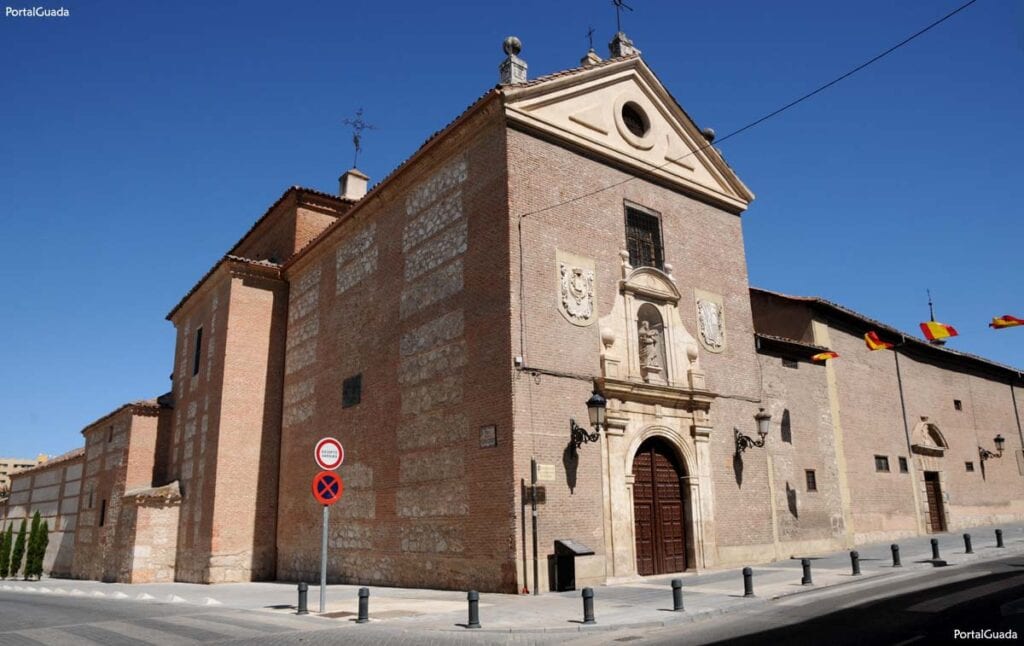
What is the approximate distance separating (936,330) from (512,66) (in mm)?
18402

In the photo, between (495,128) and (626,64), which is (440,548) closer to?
(495,128)

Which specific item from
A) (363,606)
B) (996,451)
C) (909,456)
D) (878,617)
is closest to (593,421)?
(363,606)

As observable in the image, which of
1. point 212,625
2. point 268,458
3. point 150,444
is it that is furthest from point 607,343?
point 150,444

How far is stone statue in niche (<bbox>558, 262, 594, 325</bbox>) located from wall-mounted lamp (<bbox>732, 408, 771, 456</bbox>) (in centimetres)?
530

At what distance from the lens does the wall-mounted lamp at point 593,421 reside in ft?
44.9

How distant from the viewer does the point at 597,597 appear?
12164mm

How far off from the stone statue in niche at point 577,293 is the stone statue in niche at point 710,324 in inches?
152

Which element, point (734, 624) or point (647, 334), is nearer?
point (734, 624)

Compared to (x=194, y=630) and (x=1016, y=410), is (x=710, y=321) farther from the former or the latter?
(x=1016, y=410)

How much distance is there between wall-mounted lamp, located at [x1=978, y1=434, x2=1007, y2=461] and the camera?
96.5 ft

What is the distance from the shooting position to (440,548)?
14844 millimetres

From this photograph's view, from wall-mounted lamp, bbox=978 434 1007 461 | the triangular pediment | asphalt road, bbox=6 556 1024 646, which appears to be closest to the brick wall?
the triangular pediment

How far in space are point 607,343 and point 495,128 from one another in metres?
5.24

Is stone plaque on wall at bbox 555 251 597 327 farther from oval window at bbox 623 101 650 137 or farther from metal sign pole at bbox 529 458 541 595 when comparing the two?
oval window at bbox 623 101 650 137
